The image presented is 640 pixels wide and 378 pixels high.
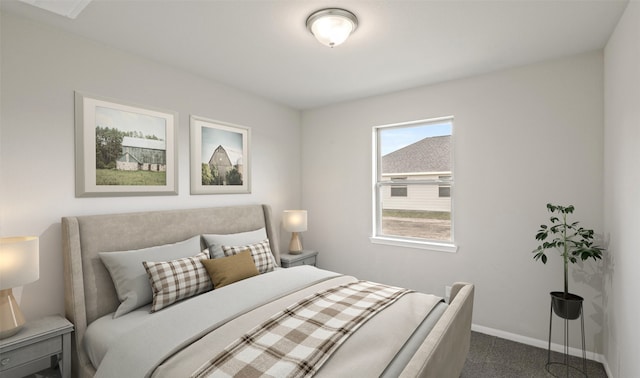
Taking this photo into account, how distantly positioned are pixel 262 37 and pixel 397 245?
2520mm

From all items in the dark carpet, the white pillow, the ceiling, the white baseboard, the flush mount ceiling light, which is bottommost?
the dark carpet

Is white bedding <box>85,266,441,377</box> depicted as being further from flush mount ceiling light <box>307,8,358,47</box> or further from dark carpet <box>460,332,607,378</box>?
flush mount ceiling light <box>307,8,358,47</box>

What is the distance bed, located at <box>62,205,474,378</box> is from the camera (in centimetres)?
145

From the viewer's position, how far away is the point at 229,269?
97.9 inches

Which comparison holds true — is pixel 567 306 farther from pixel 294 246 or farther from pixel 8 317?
pixel 8 317

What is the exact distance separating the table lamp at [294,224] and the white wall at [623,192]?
2768 millimetres

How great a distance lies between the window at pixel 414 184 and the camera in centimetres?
333

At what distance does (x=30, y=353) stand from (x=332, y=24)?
2.64m

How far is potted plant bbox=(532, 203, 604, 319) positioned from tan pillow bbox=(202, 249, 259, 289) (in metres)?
2.33

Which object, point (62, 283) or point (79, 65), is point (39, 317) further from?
point (79, 65)

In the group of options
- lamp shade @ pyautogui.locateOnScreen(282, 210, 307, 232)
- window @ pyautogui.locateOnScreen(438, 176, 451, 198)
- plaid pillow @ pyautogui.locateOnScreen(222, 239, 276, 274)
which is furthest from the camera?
lamp shade @ pyautogui.locateOnScreen(282, 210, 307, 232)

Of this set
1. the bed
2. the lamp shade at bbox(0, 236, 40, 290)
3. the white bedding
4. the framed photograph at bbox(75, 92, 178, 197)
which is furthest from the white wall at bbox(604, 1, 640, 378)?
the lamp shade at bbox(0, 236, 40, 290)

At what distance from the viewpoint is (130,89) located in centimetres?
253

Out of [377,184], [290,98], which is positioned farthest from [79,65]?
[377,184]
